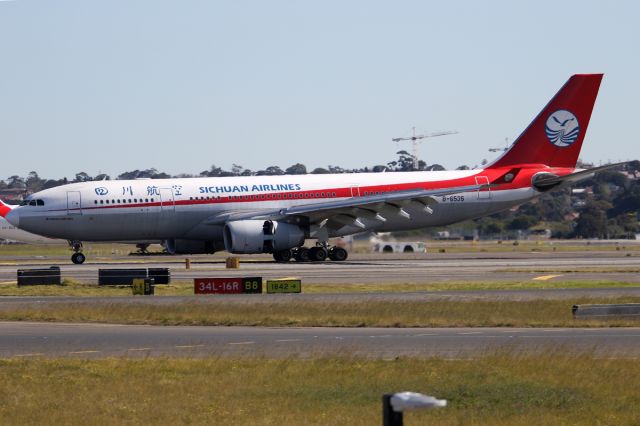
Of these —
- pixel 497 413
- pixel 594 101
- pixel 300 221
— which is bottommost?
pixel 497 413

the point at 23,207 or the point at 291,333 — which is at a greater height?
the point at 23,207

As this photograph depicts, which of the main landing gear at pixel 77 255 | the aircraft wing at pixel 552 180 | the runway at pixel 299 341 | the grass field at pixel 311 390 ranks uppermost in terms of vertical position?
the aircraft wing at pixel 552 180

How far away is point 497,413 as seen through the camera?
16.3 meters

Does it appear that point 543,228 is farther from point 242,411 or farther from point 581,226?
point 242,411

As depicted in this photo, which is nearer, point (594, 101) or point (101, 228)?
point (101, 228)

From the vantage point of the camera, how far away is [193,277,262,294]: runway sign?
4167 centimetres

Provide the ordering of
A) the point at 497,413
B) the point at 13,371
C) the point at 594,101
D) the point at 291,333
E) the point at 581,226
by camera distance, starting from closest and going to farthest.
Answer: the point at 497,413 → the point at 13,371 → the point at 291,333 → the point at 594,101 → the point at 581,226

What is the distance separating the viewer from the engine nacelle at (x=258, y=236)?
60.8m

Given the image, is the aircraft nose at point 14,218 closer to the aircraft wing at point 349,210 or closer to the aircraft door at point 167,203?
the aircraft door at point 167,203

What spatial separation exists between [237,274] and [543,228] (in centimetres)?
10977

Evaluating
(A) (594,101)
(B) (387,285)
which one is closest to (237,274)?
(B) (387,285)

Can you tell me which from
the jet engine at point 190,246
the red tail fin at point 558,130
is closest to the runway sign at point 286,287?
the jet engine at point 190,246

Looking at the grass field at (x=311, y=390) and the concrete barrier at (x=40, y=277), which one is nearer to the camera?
the grass field at (x=311, y=390)

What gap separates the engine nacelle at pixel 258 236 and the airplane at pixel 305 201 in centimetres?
6
